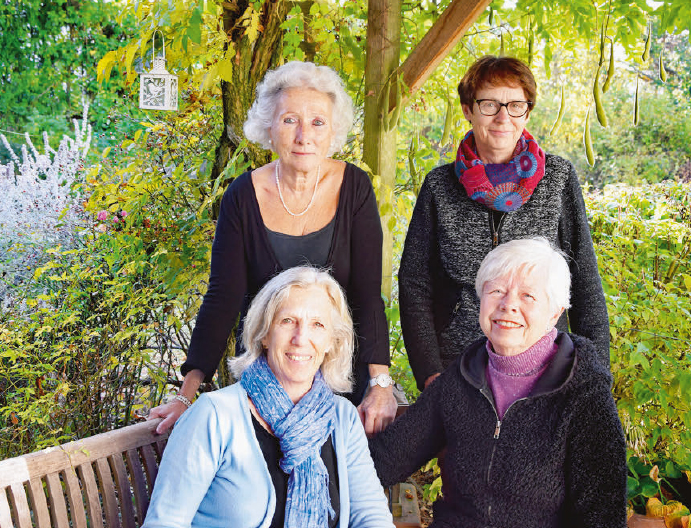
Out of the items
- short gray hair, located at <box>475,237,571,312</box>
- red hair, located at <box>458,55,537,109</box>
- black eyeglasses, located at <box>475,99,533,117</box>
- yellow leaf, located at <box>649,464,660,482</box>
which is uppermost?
red hair, located at <box>458,55,537,109</box>

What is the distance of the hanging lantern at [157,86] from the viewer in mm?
2570

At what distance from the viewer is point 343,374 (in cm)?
171

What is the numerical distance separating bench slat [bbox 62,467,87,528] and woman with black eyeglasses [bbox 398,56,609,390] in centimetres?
95

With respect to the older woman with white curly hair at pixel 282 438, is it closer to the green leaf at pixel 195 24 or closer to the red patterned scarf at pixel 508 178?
the red patterned scarf at pixel 508 178

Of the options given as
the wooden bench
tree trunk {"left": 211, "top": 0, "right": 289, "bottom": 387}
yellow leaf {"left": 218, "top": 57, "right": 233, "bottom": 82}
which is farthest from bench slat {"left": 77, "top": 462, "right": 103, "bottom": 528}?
yellow leaf {"left": 218, "top": 57, "right": 233, "bottom": 82}

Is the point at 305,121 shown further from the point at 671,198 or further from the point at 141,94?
the point at 671,198

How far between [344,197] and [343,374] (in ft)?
1.69

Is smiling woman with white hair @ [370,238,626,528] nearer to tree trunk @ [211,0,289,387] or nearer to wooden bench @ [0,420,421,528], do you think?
wooden bench @ [0,420,421,528]

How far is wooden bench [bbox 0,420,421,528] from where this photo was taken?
4.57 ft

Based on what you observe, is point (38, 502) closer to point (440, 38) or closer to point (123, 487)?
point (123, 487)

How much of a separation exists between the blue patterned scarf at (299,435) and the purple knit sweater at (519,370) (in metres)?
0.42

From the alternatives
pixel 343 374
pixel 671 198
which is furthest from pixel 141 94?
pixel 671 198

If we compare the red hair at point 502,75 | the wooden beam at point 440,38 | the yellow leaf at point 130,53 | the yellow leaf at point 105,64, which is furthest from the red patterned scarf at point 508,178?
the yellow leaf at point 105,64

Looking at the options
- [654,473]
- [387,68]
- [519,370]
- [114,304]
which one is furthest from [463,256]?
[114,304]
